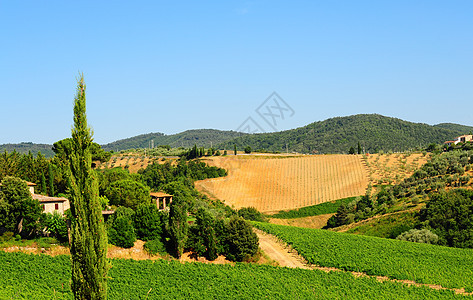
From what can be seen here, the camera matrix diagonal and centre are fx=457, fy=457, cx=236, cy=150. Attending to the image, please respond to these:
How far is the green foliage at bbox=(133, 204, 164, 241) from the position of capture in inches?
1745

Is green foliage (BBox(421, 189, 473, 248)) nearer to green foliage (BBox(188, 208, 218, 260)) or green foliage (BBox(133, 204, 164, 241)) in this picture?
green foliage (BBox(188, 208, 218, 260))

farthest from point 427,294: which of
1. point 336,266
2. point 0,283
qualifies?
point 0,283

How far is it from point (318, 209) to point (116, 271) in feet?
163

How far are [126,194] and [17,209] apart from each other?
16.0 m

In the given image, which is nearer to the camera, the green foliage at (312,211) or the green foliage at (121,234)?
the green foliage at (121,234)

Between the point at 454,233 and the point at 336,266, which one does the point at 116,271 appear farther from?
the point at 454,233

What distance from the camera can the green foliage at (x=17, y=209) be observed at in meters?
40.9

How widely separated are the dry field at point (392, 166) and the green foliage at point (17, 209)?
64678 millimetres

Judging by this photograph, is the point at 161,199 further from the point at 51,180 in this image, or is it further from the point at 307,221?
the point at 307,221

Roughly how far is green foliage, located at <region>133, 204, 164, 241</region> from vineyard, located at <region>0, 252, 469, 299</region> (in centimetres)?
434

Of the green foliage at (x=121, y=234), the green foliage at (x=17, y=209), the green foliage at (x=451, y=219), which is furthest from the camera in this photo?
the green foliage at (x=451, y=219)

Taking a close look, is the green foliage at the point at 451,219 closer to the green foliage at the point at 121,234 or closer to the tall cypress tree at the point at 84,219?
the green foliage at the point at 121,234

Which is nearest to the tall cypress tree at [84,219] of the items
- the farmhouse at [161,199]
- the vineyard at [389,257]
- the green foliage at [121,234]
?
the green foliage at [121,234]

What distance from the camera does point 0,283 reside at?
31.0 metres
